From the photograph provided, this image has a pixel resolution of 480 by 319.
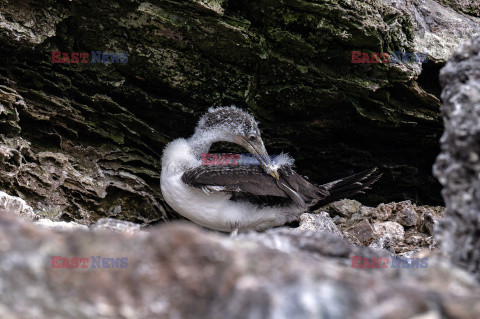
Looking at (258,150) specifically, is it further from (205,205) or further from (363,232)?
(363,232)

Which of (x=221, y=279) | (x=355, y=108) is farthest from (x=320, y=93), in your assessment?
(x=221, y=279)

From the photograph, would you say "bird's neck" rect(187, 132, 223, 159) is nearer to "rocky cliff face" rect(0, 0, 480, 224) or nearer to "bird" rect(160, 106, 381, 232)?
"bird" rect(160, 106, 381, 232)

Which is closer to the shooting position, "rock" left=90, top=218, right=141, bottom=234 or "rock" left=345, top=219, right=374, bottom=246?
"rock" left=90, top=218, right=141, bottom=234

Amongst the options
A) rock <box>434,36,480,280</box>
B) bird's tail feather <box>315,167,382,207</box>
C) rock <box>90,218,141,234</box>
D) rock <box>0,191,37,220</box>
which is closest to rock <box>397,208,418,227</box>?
bird's tail feather <box>315,167,382,207</box>

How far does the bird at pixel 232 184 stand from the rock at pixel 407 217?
0.75 metres

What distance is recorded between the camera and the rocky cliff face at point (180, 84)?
5.47 meters

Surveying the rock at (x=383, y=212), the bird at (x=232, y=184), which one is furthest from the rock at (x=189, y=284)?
the rock at (x=383, y=212)

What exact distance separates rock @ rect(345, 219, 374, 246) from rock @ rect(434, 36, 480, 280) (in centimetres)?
385

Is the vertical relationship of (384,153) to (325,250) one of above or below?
below

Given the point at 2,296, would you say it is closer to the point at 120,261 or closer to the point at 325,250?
the point at 120,261

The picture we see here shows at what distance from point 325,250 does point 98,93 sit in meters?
Result: 4.75

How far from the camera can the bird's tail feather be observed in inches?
259

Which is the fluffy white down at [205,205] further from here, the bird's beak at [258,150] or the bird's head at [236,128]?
the bird's beak at [258,150]

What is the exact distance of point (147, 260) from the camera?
1802 mm
